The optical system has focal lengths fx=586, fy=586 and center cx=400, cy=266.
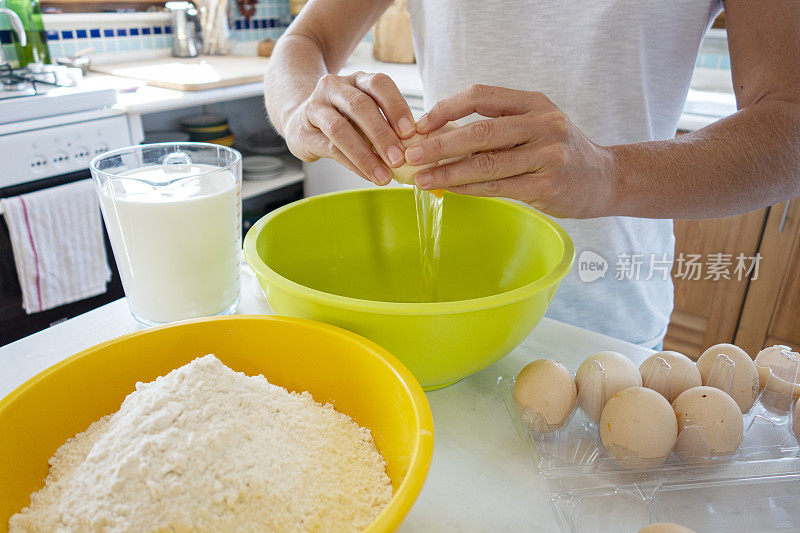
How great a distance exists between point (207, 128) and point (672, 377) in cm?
212

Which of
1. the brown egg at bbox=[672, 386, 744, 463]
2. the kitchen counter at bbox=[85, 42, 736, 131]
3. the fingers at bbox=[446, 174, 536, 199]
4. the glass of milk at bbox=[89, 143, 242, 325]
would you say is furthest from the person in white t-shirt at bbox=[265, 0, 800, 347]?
the kitchen counter at bbox=[85, 42, 736, 131]

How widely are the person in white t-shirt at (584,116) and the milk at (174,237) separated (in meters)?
0.13

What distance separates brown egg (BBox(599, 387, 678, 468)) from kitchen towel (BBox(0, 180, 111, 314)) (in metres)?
1.61

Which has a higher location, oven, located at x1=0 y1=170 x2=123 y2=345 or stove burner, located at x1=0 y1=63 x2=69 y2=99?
stove burner, located at x1=0 y1=63 x2=69 y2=99

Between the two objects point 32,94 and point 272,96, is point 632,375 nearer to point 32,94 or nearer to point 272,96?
point 272,96

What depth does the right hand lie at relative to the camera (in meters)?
0.59

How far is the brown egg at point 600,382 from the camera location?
530mm

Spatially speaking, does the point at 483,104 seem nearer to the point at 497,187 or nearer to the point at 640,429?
the point at 497,187

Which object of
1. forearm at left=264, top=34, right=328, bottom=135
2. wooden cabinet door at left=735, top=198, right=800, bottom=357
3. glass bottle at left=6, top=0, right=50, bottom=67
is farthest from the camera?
glass bottle at left=6, top=0, right=50, bottom=67

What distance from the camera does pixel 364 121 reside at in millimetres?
598

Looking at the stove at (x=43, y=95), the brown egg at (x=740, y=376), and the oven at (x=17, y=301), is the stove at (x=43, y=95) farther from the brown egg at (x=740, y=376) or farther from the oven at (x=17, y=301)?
the brown egg at (x=740, y=376)

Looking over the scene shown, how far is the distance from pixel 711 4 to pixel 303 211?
0.67m

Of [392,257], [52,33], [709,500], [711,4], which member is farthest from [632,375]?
[52,33]

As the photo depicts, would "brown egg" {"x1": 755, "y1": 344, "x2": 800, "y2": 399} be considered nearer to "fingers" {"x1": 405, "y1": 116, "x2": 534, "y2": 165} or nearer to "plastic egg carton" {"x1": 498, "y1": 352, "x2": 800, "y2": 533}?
"plastic egg carton" {"x1": 498, "y1": 352, "x2": 800, "y2": 533}
